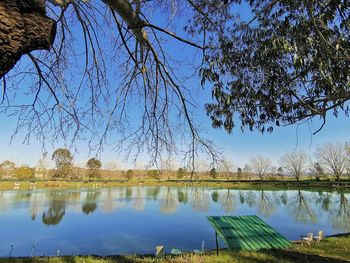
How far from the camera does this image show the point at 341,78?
370 cm

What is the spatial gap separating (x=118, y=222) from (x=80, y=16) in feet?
31.2

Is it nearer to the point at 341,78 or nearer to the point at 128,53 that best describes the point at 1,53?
the point at 128,53

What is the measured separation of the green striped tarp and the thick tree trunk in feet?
16.3

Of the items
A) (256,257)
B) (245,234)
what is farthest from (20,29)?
(245,234)

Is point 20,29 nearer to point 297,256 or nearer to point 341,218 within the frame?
point 297,256

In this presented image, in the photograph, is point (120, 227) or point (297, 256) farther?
point (120, 227)

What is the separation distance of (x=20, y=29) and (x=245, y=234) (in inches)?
225

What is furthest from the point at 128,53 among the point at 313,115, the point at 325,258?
the point at 325,258

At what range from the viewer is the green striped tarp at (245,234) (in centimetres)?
548

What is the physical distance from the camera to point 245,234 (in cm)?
591

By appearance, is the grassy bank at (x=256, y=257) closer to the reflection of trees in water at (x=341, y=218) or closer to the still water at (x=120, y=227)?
the still water at (x=120, y=227)

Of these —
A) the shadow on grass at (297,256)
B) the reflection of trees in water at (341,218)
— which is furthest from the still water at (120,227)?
the shadow on grass at (297,256)

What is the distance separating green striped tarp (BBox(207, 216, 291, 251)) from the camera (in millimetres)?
5477

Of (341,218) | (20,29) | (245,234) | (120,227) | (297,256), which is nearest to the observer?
(20,29)
